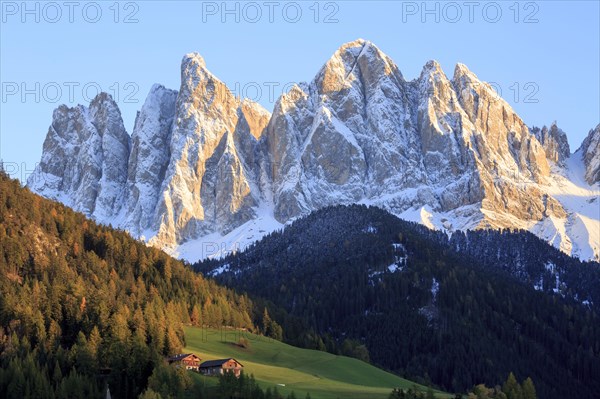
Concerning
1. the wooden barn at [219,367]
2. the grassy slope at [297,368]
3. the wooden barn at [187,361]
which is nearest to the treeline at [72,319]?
the wooden barn at [187,361]

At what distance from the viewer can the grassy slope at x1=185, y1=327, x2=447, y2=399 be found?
15438cm

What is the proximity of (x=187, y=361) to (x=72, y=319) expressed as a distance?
66.0 ft

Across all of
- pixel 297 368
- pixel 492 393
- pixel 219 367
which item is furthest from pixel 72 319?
pixel 492 393

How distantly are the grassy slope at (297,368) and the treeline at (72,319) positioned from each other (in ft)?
17.5

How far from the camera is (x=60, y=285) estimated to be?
174m

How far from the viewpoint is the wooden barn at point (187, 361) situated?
155625 mm

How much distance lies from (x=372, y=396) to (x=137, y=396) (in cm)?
3053

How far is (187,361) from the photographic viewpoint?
156375 millimetres

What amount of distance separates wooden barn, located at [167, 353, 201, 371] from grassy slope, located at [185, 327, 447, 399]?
22.1ft

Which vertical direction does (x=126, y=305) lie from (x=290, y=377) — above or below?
above

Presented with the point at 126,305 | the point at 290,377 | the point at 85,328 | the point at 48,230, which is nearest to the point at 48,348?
the point at 85,328

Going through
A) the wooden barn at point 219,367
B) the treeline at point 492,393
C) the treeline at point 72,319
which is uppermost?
the treeline at point 72,319

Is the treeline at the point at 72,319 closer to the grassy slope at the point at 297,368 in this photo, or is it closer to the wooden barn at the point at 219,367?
the grassy slope at the point at 297,368

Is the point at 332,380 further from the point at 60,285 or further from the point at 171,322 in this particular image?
the point at 60,285
